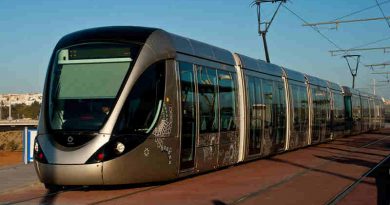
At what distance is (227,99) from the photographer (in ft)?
49.0

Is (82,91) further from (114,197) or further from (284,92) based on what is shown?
(284,92)

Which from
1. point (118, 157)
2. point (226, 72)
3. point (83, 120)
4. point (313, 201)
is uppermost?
point (226, 72)

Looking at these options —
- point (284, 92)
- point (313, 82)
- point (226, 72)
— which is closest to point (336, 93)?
point (313, 82)

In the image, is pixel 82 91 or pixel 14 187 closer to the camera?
pixel 82 91

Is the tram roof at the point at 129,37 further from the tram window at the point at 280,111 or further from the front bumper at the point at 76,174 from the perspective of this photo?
the tram window at the point at 280,111

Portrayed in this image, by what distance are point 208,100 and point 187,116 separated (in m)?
1.28

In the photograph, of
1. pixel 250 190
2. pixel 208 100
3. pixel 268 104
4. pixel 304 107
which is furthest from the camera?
pixel 304 107

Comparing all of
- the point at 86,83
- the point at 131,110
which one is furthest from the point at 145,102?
the point at 86,83

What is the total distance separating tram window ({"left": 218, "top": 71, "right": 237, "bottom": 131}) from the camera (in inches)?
573

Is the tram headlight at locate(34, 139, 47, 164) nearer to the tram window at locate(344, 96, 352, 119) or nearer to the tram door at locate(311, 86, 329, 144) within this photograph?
the tram door at locate(311, 86, 329, 144)

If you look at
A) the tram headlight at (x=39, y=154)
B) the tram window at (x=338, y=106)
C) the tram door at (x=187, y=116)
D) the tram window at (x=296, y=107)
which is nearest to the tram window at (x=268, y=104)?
the tram window at (x=296, y=107)

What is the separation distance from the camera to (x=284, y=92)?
830 inches

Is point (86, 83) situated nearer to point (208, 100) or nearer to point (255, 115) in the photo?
→ point (208, 100)

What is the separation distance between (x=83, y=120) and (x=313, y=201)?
4.64 meters
